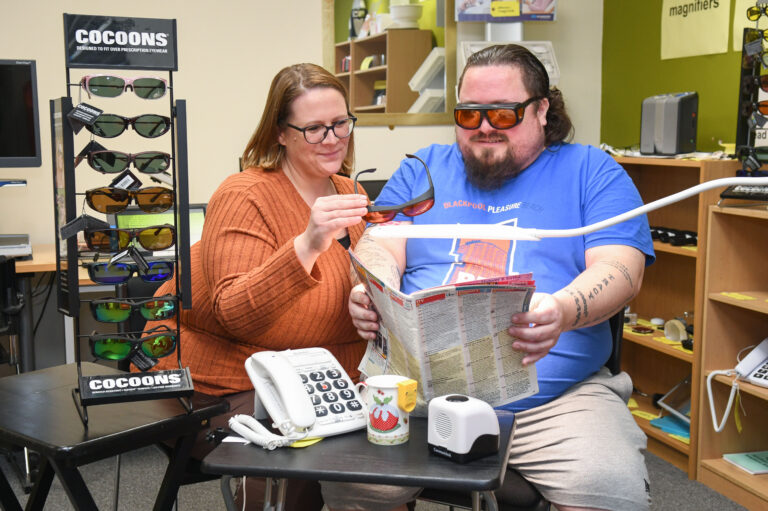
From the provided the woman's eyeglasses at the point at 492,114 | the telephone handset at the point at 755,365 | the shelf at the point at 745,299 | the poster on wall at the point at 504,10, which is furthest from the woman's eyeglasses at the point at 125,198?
the poster on wall at the point at 504,10

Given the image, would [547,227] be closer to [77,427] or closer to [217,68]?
[77,427]

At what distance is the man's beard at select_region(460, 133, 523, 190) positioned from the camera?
6.04 ft

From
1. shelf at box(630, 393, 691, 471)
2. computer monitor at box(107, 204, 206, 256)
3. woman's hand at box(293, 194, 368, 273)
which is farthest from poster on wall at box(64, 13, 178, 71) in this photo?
shelf at box(630, 393, 691, 471)

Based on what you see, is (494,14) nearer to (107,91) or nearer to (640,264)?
(640,264)

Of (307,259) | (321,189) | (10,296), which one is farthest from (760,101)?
(10,296)

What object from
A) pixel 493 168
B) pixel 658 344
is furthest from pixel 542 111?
pixel 658 344

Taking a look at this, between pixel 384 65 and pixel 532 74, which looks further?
pixel 384 65

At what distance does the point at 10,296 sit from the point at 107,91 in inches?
73.0

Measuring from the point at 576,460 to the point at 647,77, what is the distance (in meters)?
2.66

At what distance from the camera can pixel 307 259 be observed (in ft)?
5.08

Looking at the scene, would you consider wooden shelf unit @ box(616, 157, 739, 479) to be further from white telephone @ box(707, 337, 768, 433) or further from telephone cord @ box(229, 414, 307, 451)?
telephone cord @ box(229, 414, 307, 451)

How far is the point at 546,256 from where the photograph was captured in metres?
1.74

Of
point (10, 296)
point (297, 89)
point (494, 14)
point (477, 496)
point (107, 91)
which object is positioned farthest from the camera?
point (494, 14)

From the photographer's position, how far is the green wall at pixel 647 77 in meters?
3.14
